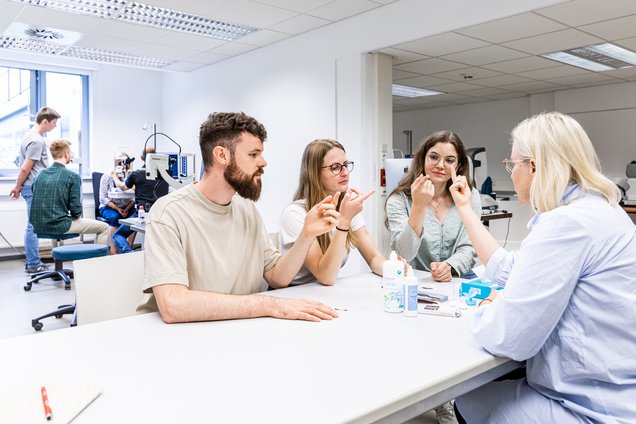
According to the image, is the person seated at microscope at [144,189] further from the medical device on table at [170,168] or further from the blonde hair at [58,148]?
the blonde hair at [58,148]

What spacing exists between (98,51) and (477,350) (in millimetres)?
5948

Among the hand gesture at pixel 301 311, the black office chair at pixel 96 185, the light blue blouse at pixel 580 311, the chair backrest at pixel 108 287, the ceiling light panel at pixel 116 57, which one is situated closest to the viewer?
the light blue blouse at pixel 580 311

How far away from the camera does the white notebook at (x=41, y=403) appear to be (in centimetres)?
86

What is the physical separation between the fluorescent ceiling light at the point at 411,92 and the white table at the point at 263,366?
5.82 m

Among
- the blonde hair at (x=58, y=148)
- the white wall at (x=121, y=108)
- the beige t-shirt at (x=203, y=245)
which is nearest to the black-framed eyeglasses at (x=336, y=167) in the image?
the beige t-shirt at (x=203, y=245)

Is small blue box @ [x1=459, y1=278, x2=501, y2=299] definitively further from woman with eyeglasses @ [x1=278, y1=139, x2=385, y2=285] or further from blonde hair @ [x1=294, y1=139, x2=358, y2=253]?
blonde hair @ [x1=294, y1=139, x2=358, y2=253]

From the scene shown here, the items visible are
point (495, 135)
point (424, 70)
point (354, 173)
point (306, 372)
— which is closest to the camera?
point (306, 372)

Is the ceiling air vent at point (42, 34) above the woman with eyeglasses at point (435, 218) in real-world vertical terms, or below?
above

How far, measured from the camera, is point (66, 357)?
1.16 m

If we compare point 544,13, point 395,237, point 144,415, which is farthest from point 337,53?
point 144,415

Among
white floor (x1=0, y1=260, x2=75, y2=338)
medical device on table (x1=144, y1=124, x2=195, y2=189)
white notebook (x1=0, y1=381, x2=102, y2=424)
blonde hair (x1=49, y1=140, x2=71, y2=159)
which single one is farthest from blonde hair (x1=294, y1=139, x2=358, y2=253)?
blonde hair (x1=49, y1=140, x2=71, y2=159)

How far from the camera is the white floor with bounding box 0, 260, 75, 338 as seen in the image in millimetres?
3525

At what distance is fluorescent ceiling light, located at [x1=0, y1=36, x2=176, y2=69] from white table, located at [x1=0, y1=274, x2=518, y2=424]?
17.4 ft

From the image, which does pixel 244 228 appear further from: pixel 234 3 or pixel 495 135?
pixel 495 135
